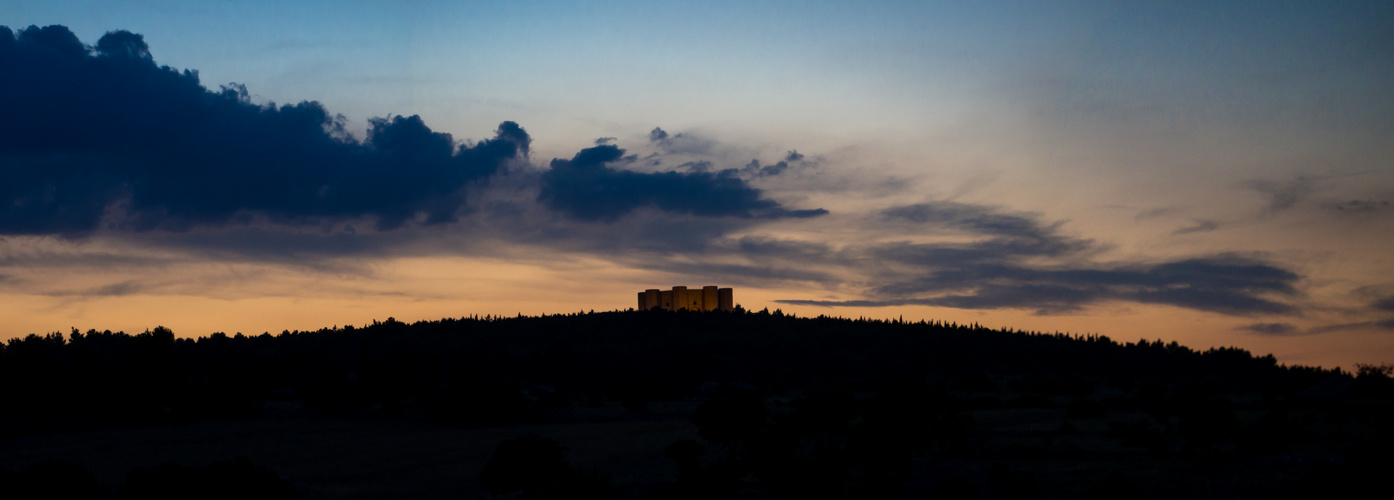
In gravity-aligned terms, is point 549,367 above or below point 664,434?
above

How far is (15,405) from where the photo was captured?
68750 mm

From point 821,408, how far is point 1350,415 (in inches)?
1122

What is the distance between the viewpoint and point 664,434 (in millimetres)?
58719

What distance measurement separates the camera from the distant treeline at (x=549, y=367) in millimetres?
74188

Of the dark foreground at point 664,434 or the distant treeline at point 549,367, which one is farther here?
the distant treeline at point 549,367

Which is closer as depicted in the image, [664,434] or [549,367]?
[664,434]

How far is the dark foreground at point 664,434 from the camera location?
102ft

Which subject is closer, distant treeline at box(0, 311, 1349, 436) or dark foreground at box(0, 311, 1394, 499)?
dark foreground at box(0, 311, 1394, 499)

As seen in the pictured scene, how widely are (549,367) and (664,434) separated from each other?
80151 millimetres

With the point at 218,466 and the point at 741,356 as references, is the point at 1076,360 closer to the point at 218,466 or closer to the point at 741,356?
the point at 741,356

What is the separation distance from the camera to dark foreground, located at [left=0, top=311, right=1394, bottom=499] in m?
31.2

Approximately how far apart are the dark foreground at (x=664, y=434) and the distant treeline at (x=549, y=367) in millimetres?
475

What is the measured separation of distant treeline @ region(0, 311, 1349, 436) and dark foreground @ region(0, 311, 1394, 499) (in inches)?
18.7

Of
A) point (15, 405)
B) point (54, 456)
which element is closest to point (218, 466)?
point (54, 456)
